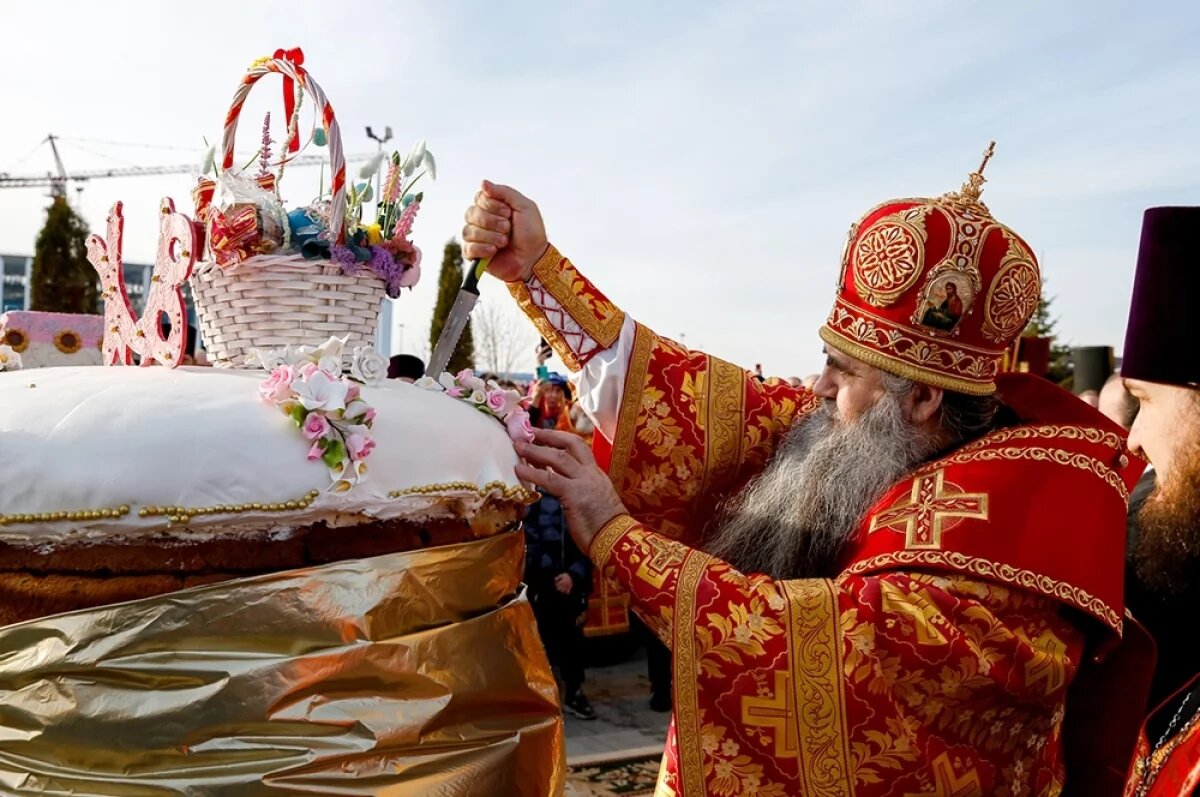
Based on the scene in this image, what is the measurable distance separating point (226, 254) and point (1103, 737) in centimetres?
231

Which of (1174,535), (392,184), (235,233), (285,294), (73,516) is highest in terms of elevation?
(392,184)

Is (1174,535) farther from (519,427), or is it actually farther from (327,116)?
(327,116)

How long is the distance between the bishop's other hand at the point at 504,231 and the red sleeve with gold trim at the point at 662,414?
0.05 meters

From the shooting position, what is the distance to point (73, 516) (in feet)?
4.42

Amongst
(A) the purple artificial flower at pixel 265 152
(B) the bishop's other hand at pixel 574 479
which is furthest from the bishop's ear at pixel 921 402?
(A) the purple artificial flower at pixel 265 152

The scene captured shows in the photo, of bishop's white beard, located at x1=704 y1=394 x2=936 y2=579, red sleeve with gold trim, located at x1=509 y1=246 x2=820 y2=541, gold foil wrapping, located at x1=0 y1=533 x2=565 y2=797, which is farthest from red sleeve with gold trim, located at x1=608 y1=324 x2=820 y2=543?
gold foil wrapping, located at x1=0 y1=533 x2=565 y2=797

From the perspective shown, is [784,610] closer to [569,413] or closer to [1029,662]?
[1029,662]

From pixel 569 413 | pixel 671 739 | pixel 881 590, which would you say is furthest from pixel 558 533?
pixel 881 590

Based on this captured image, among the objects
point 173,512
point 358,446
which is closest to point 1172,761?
point 358,446

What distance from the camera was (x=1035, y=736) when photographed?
2.07 m

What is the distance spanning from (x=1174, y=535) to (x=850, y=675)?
3.25ft

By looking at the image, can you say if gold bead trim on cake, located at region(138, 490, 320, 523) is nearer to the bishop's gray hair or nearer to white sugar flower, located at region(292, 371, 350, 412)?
white sugar flower, located at region(292, 371, 350, 412)

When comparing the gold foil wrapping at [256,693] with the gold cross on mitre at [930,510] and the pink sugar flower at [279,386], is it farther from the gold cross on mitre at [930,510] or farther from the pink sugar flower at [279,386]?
the gold cross on mitre at [930,510]

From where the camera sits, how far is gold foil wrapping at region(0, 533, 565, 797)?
135 centimetres
